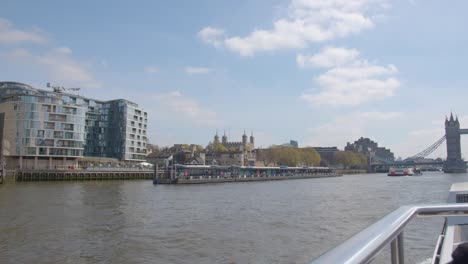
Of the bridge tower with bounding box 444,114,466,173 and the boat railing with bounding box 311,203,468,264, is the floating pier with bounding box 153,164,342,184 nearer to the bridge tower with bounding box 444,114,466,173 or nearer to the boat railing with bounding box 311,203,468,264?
the boat railing with bounding box 311,203,468,264

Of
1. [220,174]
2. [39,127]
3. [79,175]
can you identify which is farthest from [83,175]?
[220,174]

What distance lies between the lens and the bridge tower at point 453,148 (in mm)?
162625

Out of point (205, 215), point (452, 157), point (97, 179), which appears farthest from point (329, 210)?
point (452, 157)

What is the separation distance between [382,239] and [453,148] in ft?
648

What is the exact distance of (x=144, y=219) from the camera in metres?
21.7

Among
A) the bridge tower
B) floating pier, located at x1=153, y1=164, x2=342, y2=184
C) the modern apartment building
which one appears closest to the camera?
floating pier, located at x1=153, y1=164, x2=342, y2=184

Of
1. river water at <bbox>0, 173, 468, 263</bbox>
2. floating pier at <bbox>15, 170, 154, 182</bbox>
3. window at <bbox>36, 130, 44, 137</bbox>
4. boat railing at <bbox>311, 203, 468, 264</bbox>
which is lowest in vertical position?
river water at <bbox>0, 173, 468, 263</bbox>

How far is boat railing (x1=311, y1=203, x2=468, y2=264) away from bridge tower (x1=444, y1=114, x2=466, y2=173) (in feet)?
589

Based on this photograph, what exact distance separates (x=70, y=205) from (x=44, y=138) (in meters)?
57.1

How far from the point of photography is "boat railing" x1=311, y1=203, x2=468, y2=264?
1.58 m

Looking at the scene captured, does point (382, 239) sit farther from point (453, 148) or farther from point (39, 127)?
point (453, 148)

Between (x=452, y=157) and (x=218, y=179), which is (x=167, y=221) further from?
(x=452, y=157)

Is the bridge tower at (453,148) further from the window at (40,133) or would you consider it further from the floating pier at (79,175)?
the window at (40,133)

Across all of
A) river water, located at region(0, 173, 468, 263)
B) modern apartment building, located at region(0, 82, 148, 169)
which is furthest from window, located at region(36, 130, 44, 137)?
river water, located at region(0, 173, 468, 263)
